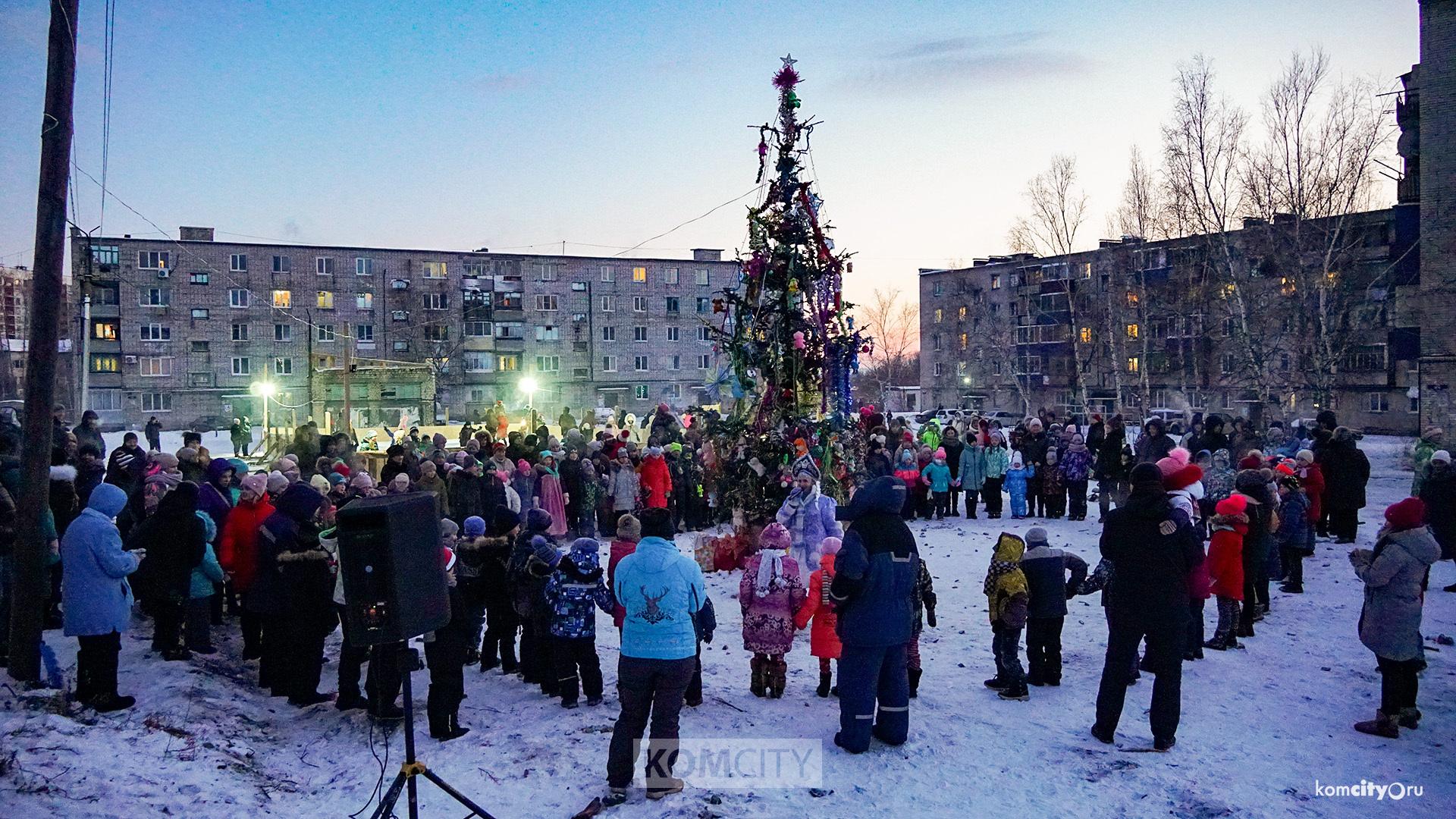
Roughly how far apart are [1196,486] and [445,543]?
7.23 metres

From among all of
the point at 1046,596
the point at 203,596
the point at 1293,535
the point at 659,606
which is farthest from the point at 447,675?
the point at 1293,535

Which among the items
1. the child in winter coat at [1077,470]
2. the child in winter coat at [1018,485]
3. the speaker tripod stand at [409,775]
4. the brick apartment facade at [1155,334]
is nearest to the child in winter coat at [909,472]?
the child in winter coat at [1018,485]

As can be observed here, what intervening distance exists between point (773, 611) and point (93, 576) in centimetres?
491

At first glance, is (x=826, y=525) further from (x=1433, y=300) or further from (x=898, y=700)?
(x=1433, y=300)

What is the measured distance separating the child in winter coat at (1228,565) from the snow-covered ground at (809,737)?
263 mm

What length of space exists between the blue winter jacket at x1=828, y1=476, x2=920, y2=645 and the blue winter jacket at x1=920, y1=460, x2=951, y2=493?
1017 centimetres

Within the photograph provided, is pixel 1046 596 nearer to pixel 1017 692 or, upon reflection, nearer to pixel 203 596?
pixel 1017 692

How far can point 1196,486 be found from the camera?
863 centimetres

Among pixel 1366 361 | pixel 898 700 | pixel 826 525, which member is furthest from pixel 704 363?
pixel 898 700

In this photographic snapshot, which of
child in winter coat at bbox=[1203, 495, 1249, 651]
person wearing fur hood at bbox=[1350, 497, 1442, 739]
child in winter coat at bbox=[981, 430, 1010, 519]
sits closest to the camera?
person wearing fur hood at bbox=[1350, 497, 1442, 739]

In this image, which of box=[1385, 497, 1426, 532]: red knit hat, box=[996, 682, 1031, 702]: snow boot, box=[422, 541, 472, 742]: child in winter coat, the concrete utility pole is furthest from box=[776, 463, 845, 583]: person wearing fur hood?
the concrete utility pole

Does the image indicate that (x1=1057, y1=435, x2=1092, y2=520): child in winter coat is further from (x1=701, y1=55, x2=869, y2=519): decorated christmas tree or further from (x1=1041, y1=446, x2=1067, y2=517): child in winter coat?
(x1=701, y1=55, x2=869, y2=519): decorated christmas tree

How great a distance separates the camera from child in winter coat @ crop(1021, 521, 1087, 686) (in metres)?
6.93

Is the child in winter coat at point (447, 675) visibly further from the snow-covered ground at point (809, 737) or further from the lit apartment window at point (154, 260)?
the lit apartment window at point (154, 260)
